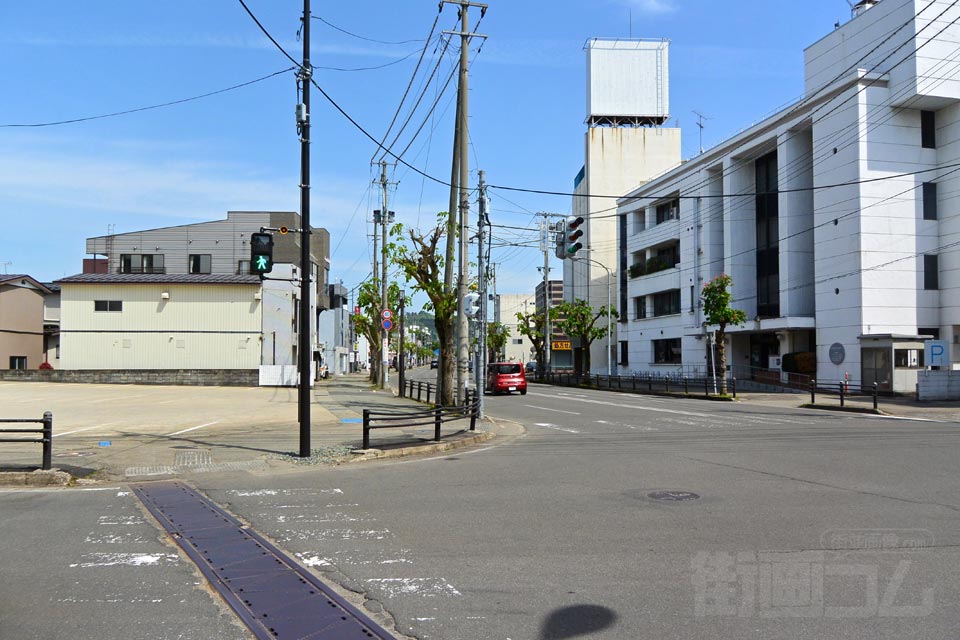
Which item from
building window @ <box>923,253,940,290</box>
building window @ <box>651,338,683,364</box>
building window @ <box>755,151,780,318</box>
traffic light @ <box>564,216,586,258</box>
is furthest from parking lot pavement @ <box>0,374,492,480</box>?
building window @ <box>651,338,683,364</box>

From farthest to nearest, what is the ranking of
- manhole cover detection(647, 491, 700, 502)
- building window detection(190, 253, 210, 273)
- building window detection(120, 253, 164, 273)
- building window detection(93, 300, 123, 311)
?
building window detection(190, 253, 210, 273) < building window detection(120, 253, 164, 273) < building window detection(93, 300, 123, 311) < manhole cover detection(647, 491, 700, 502)

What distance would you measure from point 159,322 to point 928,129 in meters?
47.0

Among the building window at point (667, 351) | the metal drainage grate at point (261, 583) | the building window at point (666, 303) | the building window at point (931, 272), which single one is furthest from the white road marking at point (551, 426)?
the building window at point (666, 303)

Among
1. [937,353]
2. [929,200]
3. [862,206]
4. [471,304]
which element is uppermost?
[929,200]

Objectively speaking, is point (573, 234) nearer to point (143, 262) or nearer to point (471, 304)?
point (471, 304)

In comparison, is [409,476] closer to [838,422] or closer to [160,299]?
[838,422]

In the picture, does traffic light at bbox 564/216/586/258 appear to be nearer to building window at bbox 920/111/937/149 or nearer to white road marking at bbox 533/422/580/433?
white road marking at bbox 533/422/580/433

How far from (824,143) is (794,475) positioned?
35400 mm

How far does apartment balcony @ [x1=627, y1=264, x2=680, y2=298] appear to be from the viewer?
58.0m

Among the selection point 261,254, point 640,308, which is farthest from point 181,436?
point 640,308

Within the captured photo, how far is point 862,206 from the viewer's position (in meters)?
38.3

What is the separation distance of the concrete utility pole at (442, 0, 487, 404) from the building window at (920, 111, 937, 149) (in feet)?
93.7

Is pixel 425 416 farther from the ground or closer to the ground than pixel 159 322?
closer to the ground

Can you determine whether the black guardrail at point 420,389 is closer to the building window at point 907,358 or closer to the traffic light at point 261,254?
the traffic light at point 261,254
